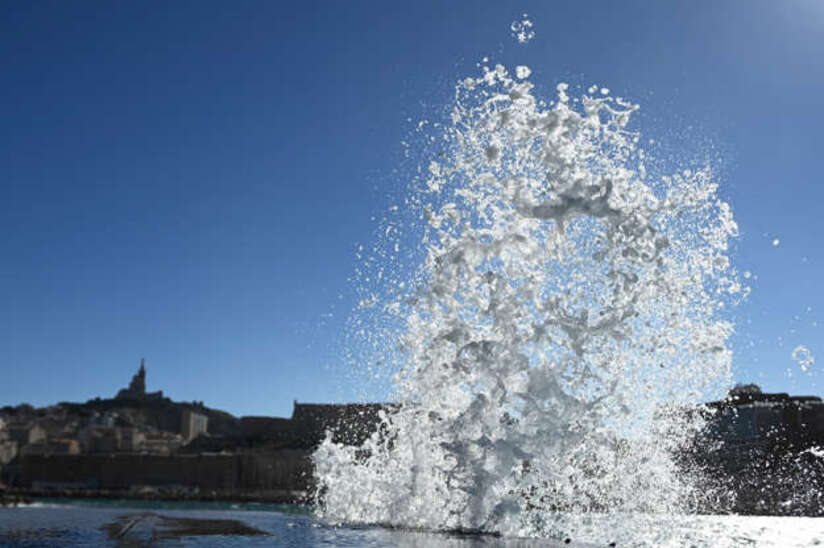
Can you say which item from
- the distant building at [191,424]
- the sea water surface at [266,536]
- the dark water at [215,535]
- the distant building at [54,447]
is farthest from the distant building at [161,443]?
the dark water at [215,535]

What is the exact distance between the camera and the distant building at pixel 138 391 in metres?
125

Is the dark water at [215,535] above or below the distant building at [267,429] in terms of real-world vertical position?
below

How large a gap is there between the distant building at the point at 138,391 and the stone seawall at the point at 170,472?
186 ft

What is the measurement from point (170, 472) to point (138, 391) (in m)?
76.3

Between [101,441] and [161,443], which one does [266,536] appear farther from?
[161,443]

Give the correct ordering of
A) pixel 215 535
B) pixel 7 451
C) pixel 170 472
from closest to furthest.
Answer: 1. pixel 215 535
2. pixel 170 472
3. pixel 7 451

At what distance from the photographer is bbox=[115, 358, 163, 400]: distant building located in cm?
12519

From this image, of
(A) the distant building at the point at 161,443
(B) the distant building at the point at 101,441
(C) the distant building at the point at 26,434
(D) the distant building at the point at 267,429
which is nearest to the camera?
(D) the distant building at the point at 267,429

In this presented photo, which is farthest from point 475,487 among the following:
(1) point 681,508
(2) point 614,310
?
(1) point 681,508

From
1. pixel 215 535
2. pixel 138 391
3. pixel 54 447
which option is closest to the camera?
pixel 215 535

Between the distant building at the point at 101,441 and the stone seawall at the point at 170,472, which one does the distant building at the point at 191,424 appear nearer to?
the distant building at the point at 101,441

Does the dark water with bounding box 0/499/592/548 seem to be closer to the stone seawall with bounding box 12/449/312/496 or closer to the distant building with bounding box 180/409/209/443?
the stone seawall with bounding box 12/449/312/496

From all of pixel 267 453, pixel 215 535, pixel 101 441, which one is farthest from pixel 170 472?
pixel 215 535

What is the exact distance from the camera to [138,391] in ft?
445
